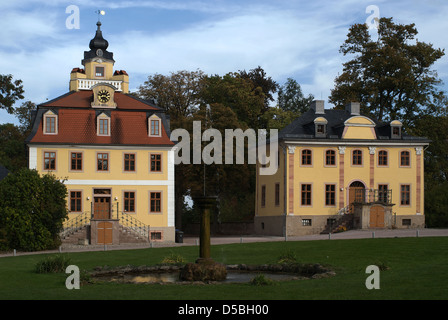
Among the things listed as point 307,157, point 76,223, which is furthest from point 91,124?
point 307,157

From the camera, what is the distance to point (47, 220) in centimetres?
3891

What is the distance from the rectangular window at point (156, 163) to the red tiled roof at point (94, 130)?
2.90ft

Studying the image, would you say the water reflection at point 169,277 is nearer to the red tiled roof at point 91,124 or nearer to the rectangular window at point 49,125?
the red tiled roof at point 91,124

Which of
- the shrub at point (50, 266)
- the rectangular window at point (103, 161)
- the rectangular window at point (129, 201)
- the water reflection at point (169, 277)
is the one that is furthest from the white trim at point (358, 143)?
the shrub at point (50, 266)

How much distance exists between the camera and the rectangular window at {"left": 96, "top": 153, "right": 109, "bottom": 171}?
44688 mm

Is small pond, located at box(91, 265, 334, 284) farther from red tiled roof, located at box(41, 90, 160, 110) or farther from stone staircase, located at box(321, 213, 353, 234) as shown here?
stone staircase, located at box(321, 213, 353, 234)

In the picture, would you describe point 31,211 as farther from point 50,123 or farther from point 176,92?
point 176,92

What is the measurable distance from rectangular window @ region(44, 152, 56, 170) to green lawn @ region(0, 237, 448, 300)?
1178 cm

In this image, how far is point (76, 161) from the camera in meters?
44.4

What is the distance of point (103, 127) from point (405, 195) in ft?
75.5

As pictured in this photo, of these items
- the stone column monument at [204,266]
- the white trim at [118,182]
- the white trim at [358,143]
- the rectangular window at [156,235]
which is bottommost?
the rectangular window at [156,235]

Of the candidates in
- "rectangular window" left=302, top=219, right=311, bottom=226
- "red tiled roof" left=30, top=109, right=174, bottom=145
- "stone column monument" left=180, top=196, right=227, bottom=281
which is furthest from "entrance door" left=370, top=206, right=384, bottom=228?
"stone column monument" left=180, top=196, right=227, bottom=281

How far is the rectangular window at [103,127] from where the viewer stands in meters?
45.2
